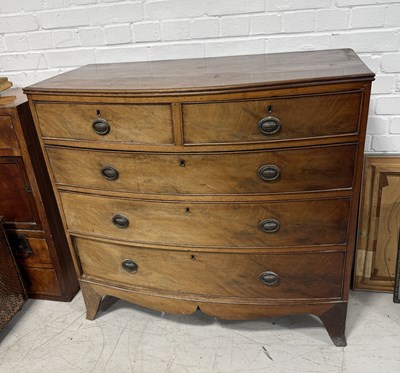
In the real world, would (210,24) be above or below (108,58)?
above

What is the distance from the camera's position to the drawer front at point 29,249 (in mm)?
2123

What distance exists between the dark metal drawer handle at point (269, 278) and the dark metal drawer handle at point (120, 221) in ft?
2.01

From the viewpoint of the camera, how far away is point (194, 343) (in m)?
1.95

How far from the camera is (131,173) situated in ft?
5.37

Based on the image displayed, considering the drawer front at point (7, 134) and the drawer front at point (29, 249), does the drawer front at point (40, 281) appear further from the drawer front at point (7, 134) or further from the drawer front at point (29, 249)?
the drawer front at point (7, 134)

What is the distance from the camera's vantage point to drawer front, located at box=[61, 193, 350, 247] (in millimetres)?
1594

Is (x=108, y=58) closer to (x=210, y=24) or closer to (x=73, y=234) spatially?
(x=210, y=24)

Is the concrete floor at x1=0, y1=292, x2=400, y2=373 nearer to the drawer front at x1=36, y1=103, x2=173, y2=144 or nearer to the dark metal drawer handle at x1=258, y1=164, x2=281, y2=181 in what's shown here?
the dark metal drawer handle at x1=258, y1=164, x2=281, y2=181

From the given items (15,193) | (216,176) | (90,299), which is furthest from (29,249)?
(216,176)

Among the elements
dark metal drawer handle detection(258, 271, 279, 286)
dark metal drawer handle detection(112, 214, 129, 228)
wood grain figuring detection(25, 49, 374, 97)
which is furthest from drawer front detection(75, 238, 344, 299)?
wood grain figuring detection(25, 49, 374, 97)

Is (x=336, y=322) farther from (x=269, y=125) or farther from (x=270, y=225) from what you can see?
(x=269, y=125)

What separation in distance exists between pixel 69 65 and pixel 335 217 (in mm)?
1563

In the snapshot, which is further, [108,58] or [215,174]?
[108,58]

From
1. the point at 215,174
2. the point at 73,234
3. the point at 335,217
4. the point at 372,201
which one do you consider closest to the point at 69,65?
the point at 73,234
